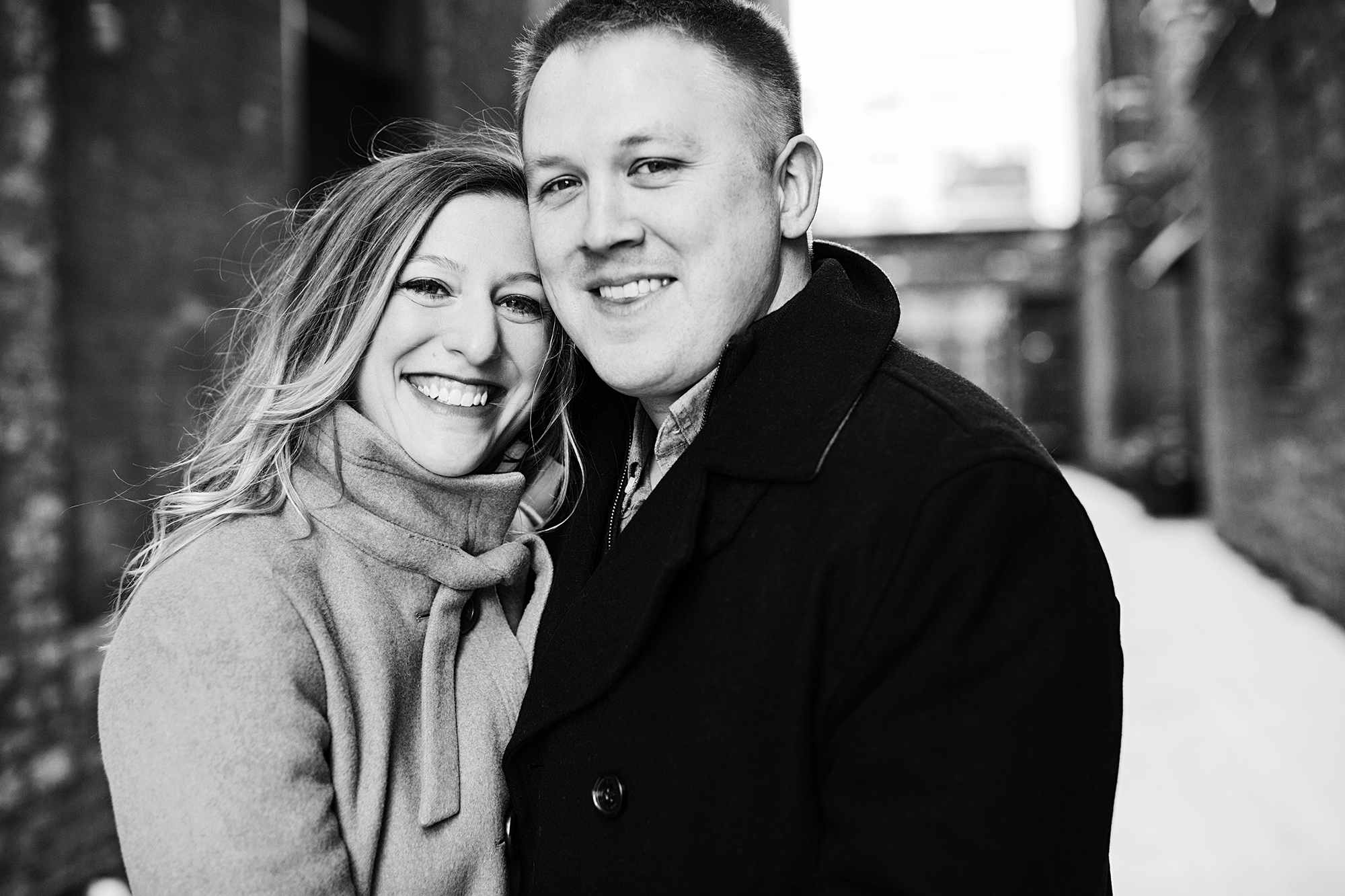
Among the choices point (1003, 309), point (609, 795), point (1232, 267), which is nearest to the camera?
point (609, 795)

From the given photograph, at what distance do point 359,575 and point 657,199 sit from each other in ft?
2.59

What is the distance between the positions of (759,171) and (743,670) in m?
0.81

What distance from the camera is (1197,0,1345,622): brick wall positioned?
6125 mm

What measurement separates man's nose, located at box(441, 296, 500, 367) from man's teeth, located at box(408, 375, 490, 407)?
0.06m

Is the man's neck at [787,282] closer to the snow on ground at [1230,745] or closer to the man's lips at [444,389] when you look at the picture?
the man's lips at [444,389]

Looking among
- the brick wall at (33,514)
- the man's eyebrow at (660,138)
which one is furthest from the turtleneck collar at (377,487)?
the brick wall at (33,514)

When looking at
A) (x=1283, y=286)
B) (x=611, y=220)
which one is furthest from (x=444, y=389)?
(x=1283, y=286)

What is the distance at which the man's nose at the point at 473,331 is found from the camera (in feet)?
6.15

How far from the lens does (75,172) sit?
12.6ft

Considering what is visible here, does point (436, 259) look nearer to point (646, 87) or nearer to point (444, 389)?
point (444, 389)

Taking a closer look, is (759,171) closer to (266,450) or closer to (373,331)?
(373,331)

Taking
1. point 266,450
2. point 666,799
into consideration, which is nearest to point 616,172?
point 266,450

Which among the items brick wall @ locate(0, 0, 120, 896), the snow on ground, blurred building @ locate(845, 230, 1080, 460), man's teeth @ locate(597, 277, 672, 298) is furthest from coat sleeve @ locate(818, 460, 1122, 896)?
blurred building @ locate(845, 230, 1080, 460)

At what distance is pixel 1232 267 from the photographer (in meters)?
9.62
